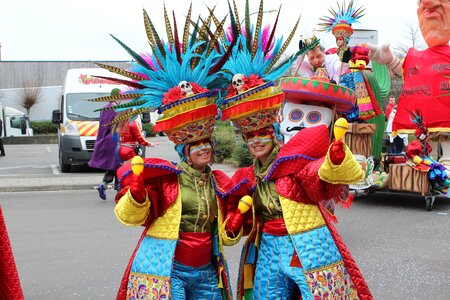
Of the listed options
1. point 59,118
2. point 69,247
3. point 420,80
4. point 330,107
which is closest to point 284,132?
point 330,107

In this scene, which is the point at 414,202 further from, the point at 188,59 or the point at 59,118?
the point at 59,118

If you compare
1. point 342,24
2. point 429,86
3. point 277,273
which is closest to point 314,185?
point 277,273

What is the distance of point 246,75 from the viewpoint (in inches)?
143

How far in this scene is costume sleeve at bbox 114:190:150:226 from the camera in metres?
3.33

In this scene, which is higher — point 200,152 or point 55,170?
point 200,152

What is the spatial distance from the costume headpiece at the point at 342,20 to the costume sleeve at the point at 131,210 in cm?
418

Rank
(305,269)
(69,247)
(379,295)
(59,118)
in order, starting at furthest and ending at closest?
(59,118) → (69,247) → (379,295) → (305,269)

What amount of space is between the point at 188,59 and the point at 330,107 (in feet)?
6.41

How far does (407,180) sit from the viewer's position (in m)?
9.41

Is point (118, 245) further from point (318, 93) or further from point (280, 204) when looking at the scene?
point (280, 204)

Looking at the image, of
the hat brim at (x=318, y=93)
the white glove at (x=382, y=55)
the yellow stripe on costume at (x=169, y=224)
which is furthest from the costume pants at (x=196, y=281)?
the white glove at (x=382, y=55)

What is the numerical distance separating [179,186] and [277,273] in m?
0.75

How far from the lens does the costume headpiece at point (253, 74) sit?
3592 millimetres

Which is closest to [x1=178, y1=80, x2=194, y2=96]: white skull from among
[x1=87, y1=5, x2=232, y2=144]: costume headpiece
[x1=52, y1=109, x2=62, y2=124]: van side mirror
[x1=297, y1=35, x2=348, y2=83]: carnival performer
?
[x1=87, y1=5, x2=232, y2=144]: costume headpiece
